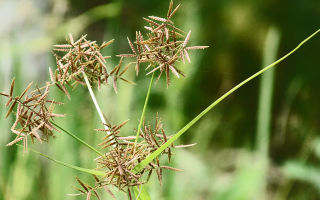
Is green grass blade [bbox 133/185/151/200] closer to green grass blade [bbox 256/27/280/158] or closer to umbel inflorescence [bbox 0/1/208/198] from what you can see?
umbel inflorescence [bbox 0/1/208/198]

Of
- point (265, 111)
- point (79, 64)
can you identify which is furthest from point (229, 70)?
point (79, 64)

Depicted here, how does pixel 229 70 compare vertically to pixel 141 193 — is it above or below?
above

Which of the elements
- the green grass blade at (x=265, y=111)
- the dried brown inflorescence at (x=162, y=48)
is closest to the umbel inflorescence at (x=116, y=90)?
the dried brown inflorescence at (x=162, y=48)

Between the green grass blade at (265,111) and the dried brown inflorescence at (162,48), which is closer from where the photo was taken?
the dried brown inflorescence at (162,48)

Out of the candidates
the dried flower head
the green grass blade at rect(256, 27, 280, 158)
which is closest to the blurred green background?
the green grass blade at rect(256, 27, 280, 158)

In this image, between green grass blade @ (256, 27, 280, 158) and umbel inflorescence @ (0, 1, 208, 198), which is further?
green grass blade @ (256, 27, 280, 158)

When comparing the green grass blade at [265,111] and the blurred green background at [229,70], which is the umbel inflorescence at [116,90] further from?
the blurred green background at [229,70]

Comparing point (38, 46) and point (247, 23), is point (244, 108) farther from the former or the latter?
point (38, 46)

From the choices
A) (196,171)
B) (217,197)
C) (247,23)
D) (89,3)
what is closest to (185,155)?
(196,171)

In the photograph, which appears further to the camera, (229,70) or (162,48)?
(229,70)

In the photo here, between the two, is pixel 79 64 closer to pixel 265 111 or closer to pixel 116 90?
pixel 116 90

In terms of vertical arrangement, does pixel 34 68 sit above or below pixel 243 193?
above
